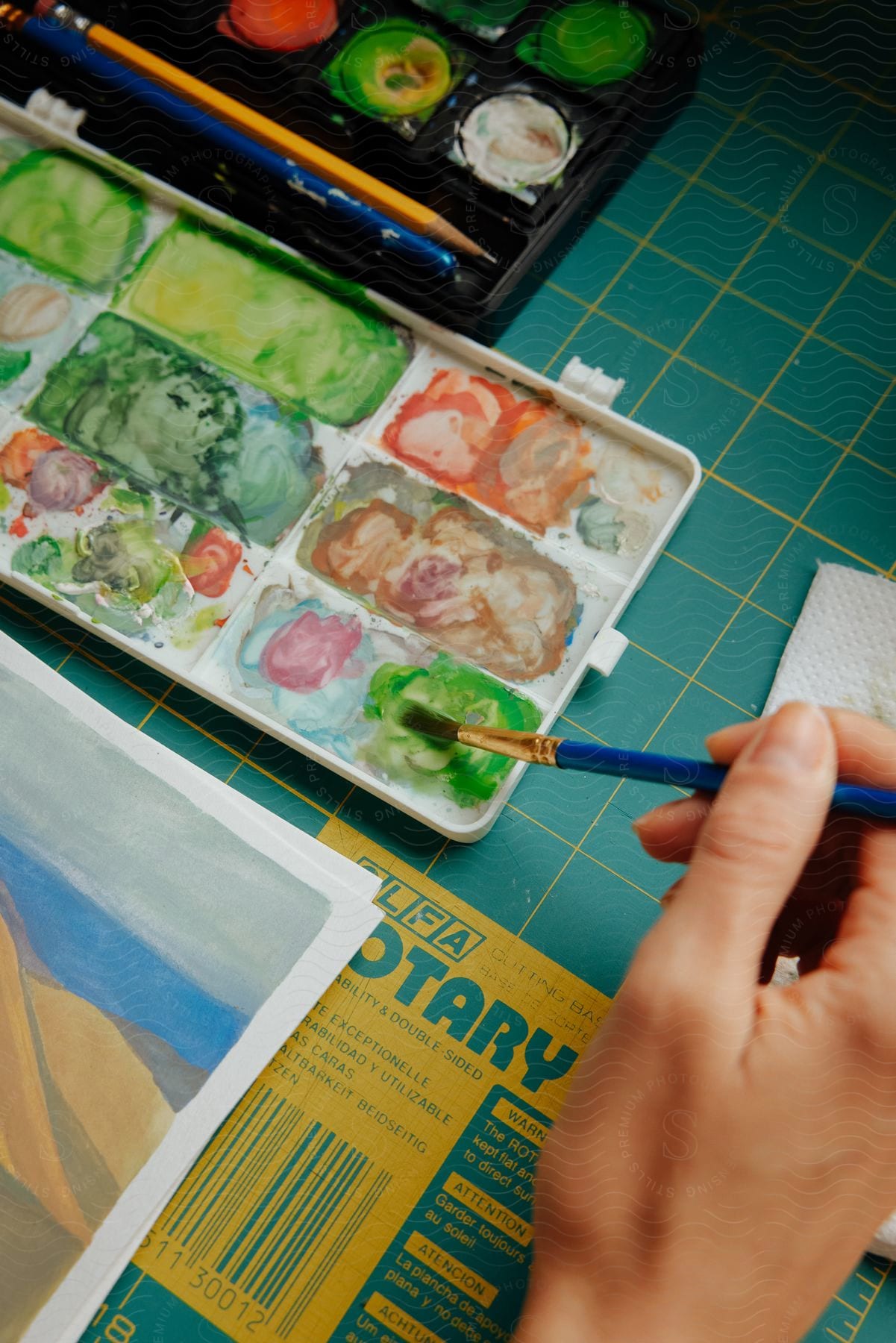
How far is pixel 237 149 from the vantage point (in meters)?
0.90

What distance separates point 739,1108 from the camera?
58 cm

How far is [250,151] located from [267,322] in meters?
0.13

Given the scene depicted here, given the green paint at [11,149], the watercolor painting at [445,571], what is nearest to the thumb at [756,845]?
the watercolor painting at [445,571]

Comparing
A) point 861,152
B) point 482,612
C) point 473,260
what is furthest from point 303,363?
point 861,152

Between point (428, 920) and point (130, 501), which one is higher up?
point (130, 501)

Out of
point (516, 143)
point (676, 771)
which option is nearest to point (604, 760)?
point (676, 771)

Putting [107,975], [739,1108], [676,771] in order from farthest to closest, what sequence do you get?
[107,975], [676,771], [739,1108]

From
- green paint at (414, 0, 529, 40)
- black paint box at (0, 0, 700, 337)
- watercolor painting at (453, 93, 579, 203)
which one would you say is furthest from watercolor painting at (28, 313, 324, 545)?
green paint at (414, 0, 529, 40)

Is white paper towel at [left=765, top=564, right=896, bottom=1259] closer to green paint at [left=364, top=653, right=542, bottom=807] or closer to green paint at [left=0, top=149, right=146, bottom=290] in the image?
green paint at [left=364, top=653, right=542, bottom=807]

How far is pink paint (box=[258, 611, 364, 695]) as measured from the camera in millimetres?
834

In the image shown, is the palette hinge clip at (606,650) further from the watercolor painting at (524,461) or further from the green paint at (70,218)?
the green paint at (70,218)

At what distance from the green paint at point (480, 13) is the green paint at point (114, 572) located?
0.49 metres

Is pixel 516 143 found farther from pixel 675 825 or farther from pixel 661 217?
pixel 675 825

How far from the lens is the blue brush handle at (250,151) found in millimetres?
876
